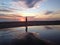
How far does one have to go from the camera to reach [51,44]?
8.30m

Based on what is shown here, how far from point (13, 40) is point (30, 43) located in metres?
1.08

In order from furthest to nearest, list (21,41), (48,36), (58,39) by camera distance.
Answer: (48,36) < (58,39) < (21,41)

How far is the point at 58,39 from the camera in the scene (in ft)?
30.5

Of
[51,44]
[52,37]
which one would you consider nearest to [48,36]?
[52,37]

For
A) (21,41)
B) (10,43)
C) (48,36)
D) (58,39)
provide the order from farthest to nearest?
(48,36), (58,39), (21,41), (10,43)

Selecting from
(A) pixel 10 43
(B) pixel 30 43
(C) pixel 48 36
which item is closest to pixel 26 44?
(B) pixel 30 43

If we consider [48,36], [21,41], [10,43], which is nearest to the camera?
[10,43]

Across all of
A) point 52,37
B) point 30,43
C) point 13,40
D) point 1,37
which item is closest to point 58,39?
point 52,37

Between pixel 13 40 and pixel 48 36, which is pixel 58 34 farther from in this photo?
pixel 13 40

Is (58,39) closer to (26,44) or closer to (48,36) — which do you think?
(48,36)

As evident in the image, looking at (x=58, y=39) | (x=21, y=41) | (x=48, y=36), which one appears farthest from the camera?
(x=48, y=36)

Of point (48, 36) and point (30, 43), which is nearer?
point (30, 43)

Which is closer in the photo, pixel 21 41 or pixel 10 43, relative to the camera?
pixel 10 43

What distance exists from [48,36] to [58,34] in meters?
0.80
